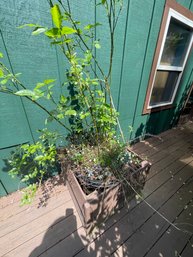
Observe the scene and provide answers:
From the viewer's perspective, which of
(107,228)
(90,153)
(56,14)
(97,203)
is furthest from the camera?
(90,153)

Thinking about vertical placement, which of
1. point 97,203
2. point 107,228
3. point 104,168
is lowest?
point 107,228

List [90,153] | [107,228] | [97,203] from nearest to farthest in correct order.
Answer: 1. [97,203]
2. [107,228]
3. [90,153]

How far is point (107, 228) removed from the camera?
1228 mm

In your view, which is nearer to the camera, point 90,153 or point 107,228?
point 107,228

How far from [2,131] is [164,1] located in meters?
2.28

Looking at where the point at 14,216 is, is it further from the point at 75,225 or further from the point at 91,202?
the point at 91,202

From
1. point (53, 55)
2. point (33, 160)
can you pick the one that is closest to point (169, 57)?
point (53, 55)

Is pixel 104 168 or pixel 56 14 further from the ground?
pixel 56 14

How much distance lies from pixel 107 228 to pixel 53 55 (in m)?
1.67

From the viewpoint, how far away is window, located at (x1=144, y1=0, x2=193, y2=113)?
1.71 metres

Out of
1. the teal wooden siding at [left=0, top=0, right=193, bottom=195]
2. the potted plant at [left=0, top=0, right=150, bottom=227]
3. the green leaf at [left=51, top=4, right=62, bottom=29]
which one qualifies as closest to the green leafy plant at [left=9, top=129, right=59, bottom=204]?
the potted plant at [left=0, top=0, right=150, bottom=227]

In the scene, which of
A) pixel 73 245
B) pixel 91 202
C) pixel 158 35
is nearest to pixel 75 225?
pixel 73 245

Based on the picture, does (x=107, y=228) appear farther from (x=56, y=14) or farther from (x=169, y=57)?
(x=169, y=57)

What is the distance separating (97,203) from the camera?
108 cm
